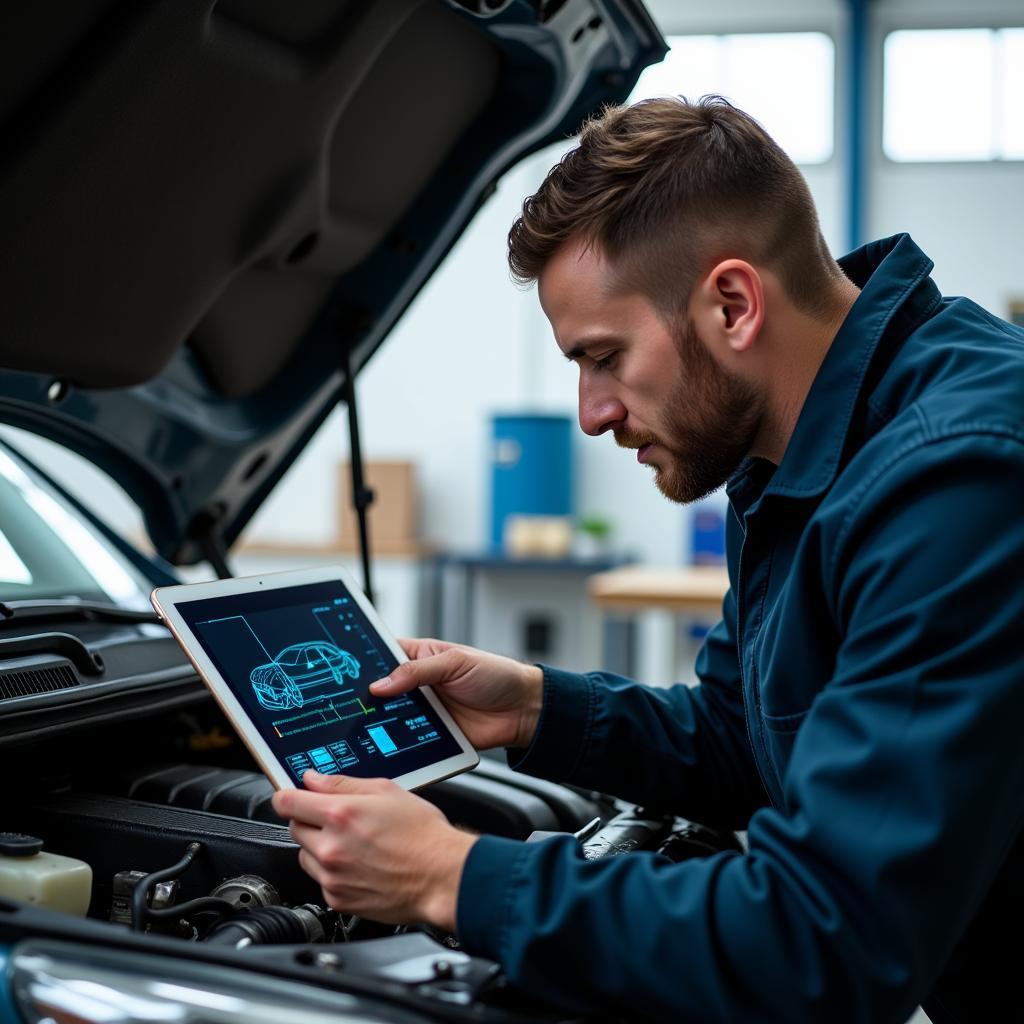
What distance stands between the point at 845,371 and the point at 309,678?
0.61 m

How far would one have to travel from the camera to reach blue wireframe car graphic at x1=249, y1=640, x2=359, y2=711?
115 centimetres

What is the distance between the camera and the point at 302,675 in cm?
120

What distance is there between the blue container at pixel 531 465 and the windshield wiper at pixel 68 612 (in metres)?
4.61

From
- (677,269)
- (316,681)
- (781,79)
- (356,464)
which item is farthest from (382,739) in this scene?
(781,79)

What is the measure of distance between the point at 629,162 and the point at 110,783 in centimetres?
91

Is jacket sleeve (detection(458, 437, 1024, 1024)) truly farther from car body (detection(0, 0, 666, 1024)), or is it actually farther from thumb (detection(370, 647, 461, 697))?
thumb (detection(370, 647, 461, 697))

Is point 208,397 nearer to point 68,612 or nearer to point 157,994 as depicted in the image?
point 68,612

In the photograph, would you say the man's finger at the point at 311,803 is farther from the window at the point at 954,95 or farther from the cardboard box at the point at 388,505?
the window at the point at 954,95

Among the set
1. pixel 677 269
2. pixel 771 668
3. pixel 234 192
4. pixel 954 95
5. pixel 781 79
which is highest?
pixel 781 79

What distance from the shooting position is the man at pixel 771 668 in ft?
2.72

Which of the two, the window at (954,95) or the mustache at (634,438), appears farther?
the window at (954,95)

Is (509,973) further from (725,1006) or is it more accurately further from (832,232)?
(832,232)

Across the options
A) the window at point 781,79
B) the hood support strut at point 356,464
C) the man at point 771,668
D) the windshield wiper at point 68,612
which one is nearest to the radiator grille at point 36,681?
the windshield wiper at point 68,612

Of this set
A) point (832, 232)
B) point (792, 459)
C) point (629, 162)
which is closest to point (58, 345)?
point (629, 162)
